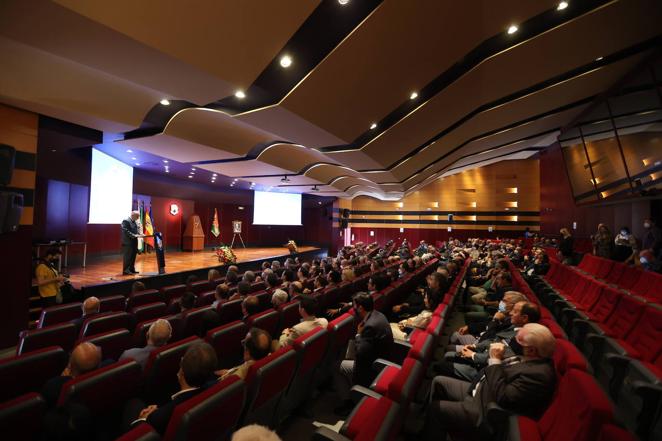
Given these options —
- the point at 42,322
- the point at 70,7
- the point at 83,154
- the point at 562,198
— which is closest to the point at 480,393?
the point at 70,7

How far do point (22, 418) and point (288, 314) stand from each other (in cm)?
239

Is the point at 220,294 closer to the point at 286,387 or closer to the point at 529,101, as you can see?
the point at 286,387

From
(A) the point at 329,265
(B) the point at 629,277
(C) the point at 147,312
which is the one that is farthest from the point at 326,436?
(A) the point at 329,265

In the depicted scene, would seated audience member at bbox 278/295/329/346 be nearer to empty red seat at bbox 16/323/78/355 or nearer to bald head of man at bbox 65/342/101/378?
bald head of man at bbox 65/342/101/378

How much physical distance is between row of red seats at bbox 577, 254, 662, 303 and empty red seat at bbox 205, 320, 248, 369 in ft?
16.8

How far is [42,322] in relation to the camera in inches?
144

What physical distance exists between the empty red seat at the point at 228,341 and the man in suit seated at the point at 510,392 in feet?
5.57

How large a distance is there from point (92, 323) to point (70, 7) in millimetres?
2846

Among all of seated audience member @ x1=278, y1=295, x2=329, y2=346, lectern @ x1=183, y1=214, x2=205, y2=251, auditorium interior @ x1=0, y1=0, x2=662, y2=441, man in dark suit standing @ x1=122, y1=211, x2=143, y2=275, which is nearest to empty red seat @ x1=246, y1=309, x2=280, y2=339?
auditorium interior @ x1=0, y1=0, x2=662, y2=441

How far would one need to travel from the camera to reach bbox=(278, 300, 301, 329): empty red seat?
3.58m

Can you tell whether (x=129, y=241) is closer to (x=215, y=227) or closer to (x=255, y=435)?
(x=255, y=435)

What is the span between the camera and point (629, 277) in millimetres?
5074

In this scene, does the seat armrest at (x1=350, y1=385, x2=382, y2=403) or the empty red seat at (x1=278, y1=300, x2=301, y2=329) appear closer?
the seat armrest at (x1=350, y1=385, x2=382, y2=403)

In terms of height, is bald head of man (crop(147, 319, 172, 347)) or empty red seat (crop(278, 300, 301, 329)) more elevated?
bald head of man (crop(147, 319, 172, 347))
